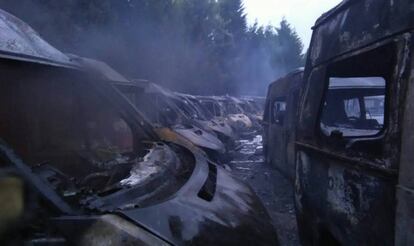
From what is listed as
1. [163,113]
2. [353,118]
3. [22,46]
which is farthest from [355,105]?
[163,113]

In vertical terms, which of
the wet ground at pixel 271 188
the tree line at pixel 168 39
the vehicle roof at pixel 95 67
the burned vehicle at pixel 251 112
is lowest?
the wet ground at pixel 271 188

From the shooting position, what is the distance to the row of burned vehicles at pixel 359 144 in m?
1.52

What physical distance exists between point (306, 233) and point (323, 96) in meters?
1.01

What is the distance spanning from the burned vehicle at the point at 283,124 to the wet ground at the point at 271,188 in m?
0.21

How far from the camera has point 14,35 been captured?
9.11 feet

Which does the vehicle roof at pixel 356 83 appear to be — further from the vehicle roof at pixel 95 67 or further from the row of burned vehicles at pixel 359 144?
the vehicle roof at pixel 95 67

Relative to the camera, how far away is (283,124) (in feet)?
23.2

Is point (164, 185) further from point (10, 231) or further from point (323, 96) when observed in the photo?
point (323, 96)

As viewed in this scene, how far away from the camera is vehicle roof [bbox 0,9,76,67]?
2449 millimetres

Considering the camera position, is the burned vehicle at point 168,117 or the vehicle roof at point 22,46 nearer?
the vehicle roof at point 22,46

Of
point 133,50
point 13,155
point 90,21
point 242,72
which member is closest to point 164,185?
point 13,155

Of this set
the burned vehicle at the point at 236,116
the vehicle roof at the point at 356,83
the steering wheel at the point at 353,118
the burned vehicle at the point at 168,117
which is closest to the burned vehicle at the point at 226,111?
the burned vehicle at the point at 236,116

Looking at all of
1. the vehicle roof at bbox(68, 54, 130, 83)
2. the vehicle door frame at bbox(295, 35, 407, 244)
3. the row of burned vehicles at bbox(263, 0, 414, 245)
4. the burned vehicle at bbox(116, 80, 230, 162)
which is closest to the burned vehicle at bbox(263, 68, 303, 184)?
the burned vehicle at bbox(116, 80, 230, 162)

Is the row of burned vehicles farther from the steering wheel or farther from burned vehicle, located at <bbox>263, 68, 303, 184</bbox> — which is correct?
burned vehicle, located at <bbox>263, 68, 303, 184</bbox>
